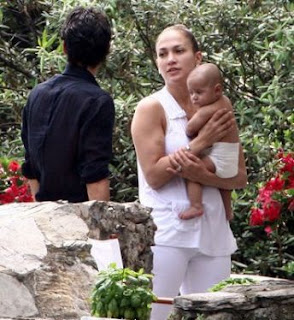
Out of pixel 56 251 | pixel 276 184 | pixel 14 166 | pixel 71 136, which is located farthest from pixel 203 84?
pixel 14 166

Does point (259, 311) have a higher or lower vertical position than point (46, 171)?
lower

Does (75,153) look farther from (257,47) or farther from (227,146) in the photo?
(257,47)

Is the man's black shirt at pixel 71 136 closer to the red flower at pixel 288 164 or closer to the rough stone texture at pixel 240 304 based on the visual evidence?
the rough stone texture at pixel 240 304

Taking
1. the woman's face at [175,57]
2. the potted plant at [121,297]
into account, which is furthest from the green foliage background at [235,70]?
the potted plant at [121,297]

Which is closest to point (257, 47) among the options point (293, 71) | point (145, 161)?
point (293, 71)

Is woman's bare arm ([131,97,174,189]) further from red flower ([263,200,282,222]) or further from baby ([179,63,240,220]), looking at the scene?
red flower ([263,200,282,222])

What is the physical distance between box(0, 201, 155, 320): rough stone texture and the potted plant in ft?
1.70

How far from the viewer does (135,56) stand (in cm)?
881

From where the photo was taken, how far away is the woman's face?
6.52m

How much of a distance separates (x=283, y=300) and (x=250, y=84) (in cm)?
390

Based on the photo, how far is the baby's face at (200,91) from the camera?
6355mm

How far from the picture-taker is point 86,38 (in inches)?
239

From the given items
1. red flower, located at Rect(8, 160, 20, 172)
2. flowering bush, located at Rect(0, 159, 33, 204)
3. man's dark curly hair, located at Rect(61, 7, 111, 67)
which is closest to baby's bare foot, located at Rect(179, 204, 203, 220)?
man's dark curly hair, located at Rect(61, 7, 111, 67)

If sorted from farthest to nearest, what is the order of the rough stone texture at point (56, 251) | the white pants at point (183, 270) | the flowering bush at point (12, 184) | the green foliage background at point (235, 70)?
the green foliage background at point (235, 70)
the flowering bush at point (12, 184)
the white pants at point (183, 270)
the rough stone texture at point (56, 251)
